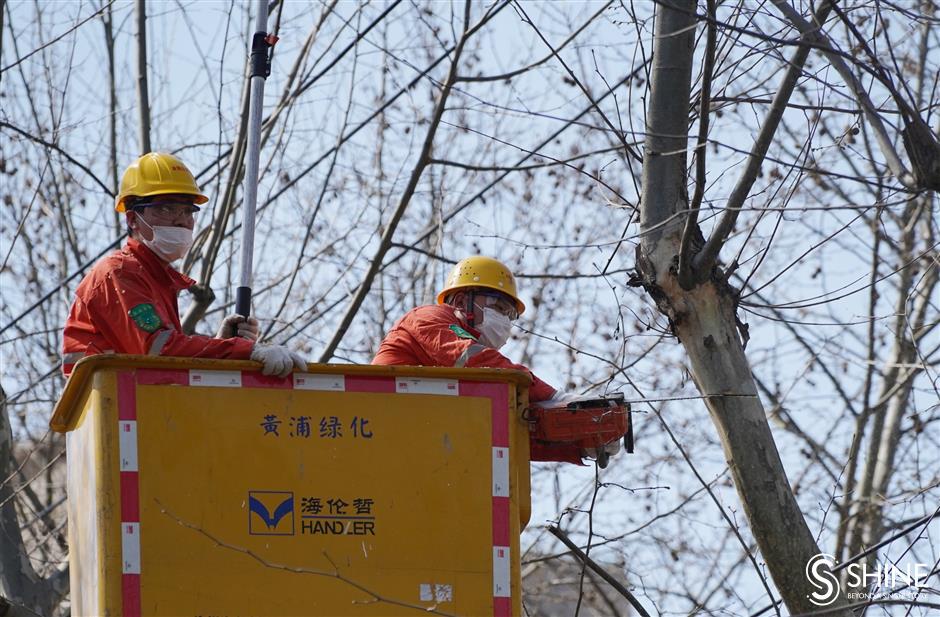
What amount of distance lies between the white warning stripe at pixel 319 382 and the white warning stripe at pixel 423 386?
0.19m

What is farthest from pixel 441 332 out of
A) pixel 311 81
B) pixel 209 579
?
pixel 311 81

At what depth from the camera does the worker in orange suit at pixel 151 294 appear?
17.1 feet

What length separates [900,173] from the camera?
5.39 m

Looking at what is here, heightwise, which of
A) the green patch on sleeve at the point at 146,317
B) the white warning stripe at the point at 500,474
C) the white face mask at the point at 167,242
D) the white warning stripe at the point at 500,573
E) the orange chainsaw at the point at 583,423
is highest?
the white face mask at the point at 167,242

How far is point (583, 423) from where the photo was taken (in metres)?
5.68

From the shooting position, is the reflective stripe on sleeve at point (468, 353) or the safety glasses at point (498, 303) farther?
the safety glasses at point (498, 303)

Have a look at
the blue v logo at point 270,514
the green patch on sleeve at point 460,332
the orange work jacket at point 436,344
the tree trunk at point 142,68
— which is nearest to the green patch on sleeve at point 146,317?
the blue v logo at point 270,514

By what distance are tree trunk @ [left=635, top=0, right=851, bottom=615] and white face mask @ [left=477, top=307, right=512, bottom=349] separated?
128 centimetres

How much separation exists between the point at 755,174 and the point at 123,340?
7.76 ft

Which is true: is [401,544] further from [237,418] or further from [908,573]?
[908,573]

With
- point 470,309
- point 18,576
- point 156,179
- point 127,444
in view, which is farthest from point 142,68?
point 127,444

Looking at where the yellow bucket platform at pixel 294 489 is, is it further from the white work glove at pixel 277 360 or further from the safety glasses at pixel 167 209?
the safety glasses at pixel 167 209

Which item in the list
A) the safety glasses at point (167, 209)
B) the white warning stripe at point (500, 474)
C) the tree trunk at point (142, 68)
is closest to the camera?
the white warning stripe at point (500, 474)

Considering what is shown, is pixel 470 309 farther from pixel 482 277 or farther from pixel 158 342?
pixel 158 342
